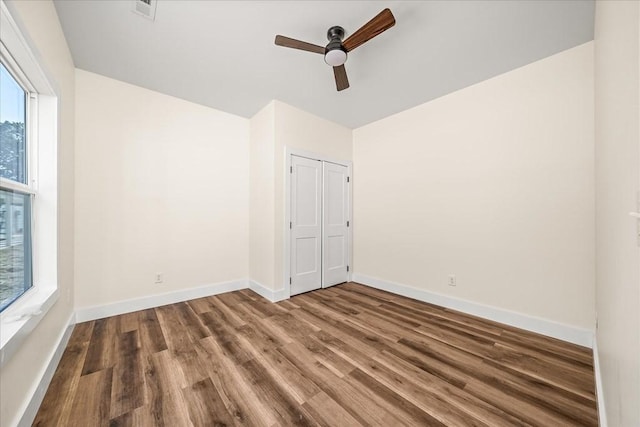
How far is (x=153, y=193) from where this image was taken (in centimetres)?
285

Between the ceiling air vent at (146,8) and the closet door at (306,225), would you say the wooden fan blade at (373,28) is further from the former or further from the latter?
the closet door at (306,225)

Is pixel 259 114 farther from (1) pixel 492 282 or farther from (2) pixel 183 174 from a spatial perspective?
(1) pixel 492 282

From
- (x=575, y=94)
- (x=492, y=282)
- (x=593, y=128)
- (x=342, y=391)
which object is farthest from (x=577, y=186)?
(x=342, y=391)

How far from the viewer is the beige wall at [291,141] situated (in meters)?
3.12

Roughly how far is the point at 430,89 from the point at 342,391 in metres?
3.16

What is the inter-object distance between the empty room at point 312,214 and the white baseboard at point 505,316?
0.02 metres

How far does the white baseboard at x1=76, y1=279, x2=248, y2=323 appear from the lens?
2.44 meters

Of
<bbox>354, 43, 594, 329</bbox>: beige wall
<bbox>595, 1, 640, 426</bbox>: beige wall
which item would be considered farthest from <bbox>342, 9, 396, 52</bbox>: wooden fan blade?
<bbox>354, 43, 594, 329</bbox>: beige wall

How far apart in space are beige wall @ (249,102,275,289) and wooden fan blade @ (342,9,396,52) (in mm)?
1534

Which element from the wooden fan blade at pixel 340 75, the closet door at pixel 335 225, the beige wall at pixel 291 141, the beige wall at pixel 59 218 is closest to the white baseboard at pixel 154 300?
the beige wall at pixel 59 218

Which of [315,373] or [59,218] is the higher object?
[59,218]

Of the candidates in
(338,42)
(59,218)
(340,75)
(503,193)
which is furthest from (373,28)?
(59,218)

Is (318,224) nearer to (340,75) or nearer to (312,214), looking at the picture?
(312,214)

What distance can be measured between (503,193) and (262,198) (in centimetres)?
288
